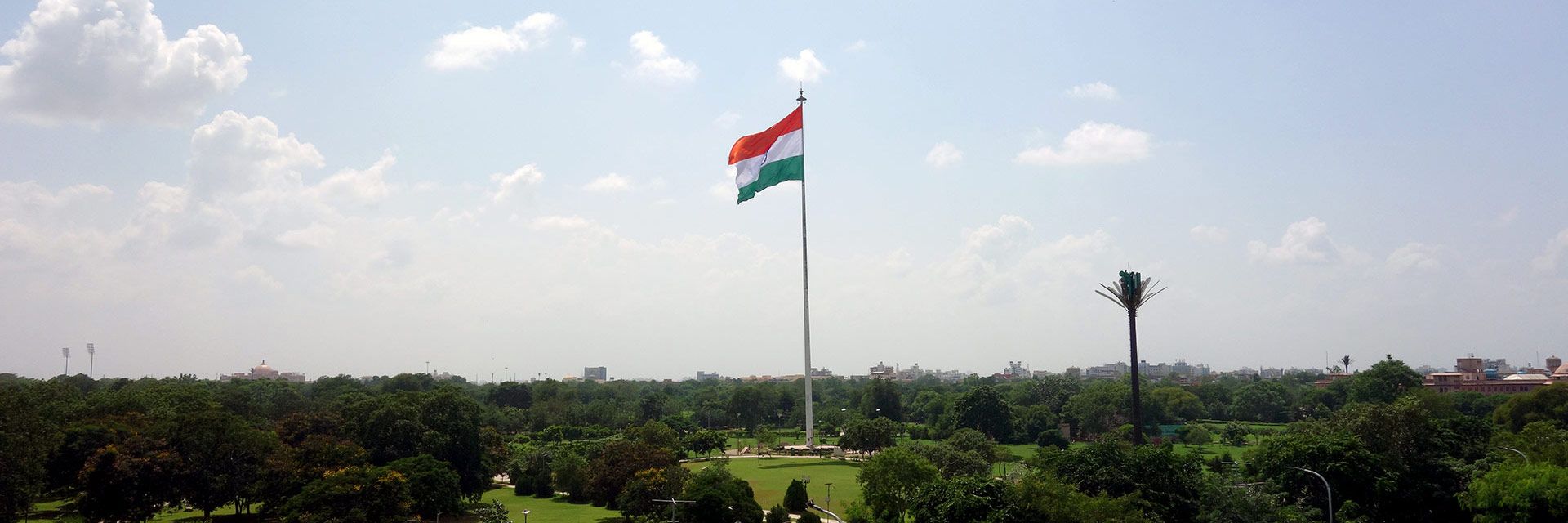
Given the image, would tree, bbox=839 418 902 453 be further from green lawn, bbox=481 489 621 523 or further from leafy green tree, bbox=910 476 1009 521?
leafy green tree, bbox=910 476 1009 521

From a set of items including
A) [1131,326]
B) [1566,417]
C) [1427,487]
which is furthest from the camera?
[1566,417]

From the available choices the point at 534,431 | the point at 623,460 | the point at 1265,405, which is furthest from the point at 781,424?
the point at 623,460

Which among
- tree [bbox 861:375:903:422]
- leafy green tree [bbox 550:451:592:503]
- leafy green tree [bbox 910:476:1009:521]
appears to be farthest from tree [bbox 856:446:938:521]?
tree [bbox 861:375:903:422]

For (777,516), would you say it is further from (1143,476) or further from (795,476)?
(795,476)

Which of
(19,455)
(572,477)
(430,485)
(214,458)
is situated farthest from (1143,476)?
(19,455)

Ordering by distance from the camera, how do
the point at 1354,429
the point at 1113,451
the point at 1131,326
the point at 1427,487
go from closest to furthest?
1. the point at 1113,451
2. the point at 1427,487
3. the point at 1354,429
4. the point at 1131,326

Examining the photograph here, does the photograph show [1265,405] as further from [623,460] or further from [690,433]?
[623,460]

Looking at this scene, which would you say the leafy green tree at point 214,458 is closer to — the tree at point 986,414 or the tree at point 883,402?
the tree at point 986,414
